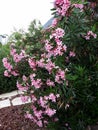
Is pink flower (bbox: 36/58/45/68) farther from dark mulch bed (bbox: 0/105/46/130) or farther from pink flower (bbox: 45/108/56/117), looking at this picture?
dark mulch bed (bbox: 0/105/46/130)

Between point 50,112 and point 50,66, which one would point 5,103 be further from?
point 50,66

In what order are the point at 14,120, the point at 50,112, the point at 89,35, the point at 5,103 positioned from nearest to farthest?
1. the point at 50,112
2. the point at 89,35
3. the point at 14,120
4. the point at 5,103

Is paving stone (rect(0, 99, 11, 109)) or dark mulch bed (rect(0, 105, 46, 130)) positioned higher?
paving stone (rect(0, 99, 11, 109))

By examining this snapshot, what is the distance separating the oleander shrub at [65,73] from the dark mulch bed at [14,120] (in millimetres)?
313

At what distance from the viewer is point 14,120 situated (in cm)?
497

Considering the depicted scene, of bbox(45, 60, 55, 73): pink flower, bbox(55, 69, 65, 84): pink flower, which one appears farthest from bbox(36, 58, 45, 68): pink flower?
bbox(55, 69, 65, 84): pink flower

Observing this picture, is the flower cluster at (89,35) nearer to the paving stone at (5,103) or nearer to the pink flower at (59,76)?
the pink flower at (59,76)

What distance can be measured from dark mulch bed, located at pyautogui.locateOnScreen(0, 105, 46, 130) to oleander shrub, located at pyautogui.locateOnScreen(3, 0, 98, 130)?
313 mm

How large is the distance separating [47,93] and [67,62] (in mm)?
498

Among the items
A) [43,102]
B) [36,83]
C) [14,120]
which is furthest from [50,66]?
[14,120]

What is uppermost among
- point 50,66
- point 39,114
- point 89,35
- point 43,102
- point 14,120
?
point 89,35

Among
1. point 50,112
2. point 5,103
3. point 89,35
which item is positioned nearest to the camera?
point 50,112

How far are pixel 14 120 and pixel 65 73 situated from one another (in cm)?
133

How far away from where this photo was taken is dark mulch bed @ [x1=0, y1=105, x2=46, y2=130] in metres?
4.71
